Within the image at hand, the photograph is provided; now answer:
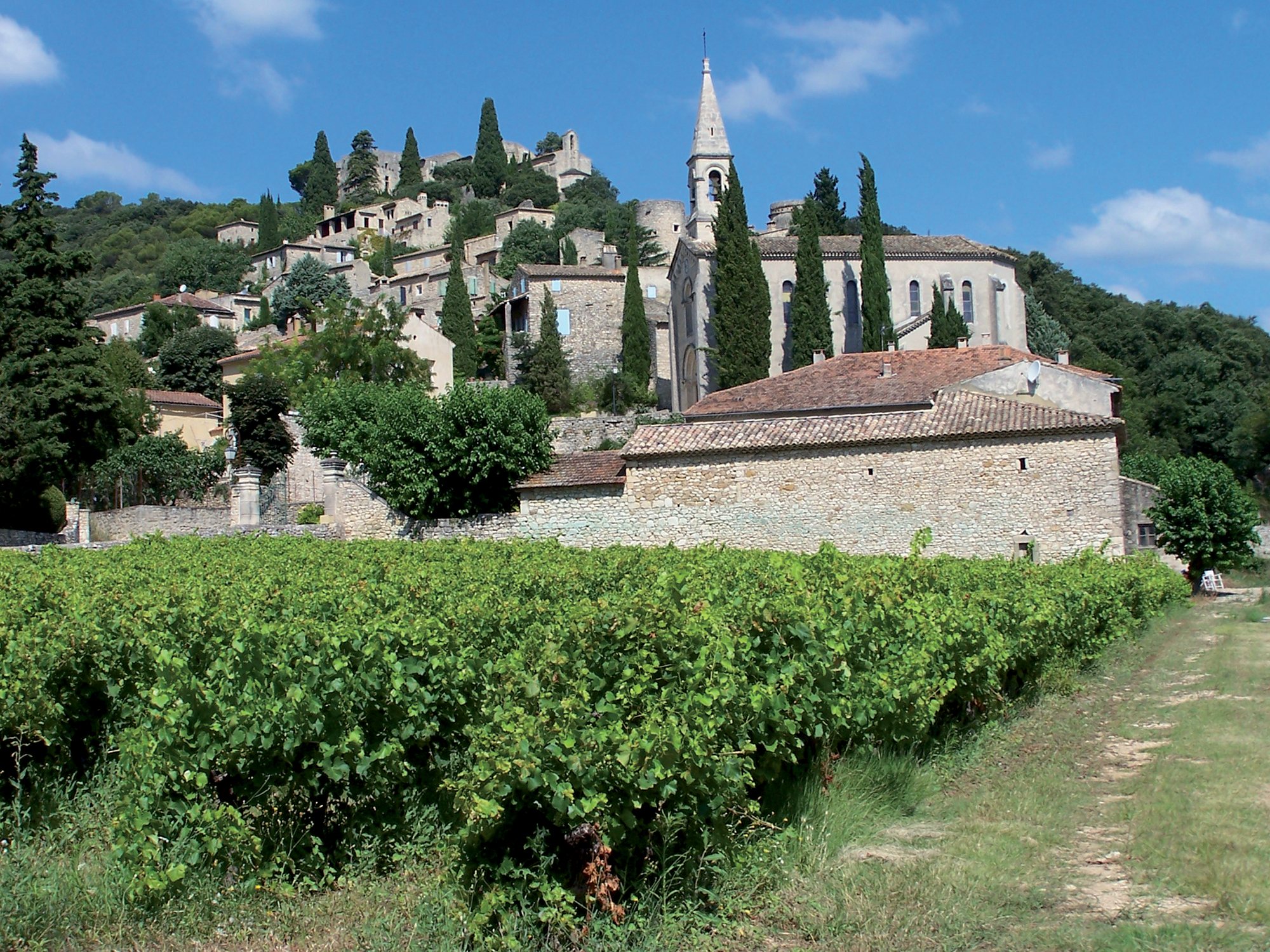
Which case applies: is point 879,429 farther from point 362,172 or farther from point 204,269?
point 362,172

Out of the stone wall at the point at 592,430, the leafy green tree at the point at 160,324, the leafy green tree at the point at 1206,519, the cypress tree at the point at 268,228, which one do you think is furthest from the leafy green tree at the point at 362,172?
the leafy green tree at the point at 1206,519

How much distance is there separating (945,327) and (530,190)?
2948 inches

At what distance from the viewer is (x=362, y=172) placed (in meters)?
133

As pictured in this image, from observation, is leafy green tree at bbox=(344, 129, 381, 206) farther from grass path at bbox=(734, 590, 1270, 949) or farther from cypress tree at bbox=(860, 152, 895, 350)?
grass path at bbox=(734, 590, 1270, 949)

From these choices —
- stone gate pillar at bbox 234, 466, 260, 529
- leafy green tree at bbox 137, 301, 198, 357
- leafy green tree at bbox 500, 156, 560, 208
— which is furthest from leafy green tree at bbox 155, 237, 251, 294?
stone gate pillar at bbox 234, 466, 260, 529

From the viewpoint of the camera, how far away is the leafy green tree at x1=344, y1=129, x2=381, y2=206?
128875 millimetres

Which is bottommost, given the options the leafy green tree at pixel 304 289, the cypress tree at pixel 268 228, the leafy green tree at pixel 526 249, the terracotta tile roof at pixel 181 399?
the terracotta tile roof at pixel 181 399

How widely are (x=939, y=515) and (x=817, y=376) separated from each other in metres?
14.8

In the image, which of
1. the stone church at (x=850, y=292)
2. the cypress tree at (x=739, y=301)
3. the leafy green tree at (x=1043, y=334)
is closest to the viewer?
the cypress tree at (x=739, y=301)

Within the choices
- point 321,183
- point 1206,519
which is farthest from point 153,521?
point 321,183

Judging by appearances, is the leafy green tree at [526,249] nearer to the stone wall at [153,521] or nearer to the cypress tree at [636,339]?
the cypress tree at [636,339]

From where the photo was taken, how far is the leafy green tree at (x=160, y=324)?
250ft

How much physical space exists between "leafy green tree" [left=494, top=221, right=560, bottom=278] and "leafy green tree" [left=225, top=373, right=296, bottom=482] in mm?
44973

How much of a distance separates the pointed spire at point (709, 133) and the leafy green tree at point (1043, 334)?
22.3 metres
